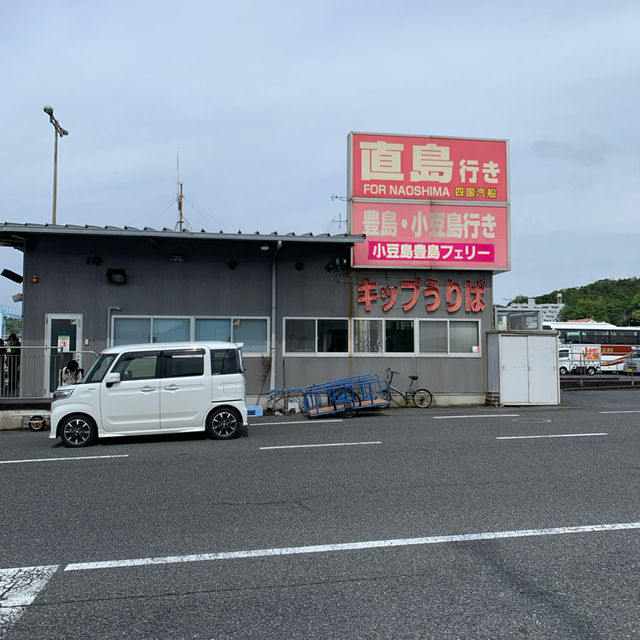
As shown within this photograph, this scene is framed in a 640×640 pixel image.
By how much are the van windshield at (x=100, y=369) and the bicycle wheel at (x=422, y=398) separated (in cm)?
878

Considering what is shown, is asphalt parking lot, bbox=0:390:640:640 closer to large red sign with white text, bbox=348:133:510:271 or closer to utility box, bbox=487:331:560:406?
utility box, bbox=487:331:560:406

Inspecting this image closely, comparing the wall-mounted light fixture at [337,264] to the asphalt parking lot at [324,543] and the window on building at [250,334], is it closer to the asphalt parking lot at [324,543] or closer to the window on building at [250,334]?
the window on building at [250,334]

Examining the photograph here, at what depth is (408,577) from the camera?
4.10m

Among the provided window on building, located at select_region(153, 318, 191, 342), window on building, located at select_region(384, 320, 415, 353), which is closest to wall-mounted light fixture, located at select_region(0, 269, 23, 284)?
window on building, located at select_region(153, 318, 191, 342)

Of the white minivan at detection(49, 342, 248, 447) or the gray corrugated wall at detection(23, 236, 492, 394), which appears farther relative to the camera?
the gray corrugated wall at detection(23, 236, 492, 394)

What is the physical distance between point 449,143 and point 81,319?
458 inches

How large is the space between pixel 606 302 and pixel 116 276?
101 m

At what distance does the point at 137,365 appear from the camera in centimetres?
1060

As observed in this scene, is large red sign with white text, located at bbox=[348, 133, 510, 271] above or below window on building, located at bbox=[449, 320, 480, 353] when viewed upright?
above

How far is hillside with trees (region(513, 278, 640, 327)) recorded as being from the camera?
91.2 m

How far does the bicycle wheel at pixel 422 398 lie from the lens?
53.5 ft

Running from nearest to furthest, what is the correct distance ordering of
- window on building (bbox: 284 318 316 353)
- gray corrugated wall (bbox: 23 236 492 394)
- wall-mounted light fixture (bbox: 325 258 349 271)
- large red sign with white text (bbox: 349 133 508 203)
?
gray corrugated wall (bbox: 23 236 492 394) → window on building (bbox: 284 318 316 353) → wall-mounted light fixture (bbox: 325 258 349 271) → large red sign with white text (bbox: 349 133 508 203)

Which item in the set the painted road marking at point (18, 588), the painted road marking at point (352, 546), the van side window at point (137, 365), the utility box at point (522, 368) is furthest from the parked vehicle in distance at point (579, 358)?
the painted road marking at point (18, 588)

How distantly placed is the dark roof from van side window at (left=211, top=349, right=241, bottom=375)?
4678 mm
